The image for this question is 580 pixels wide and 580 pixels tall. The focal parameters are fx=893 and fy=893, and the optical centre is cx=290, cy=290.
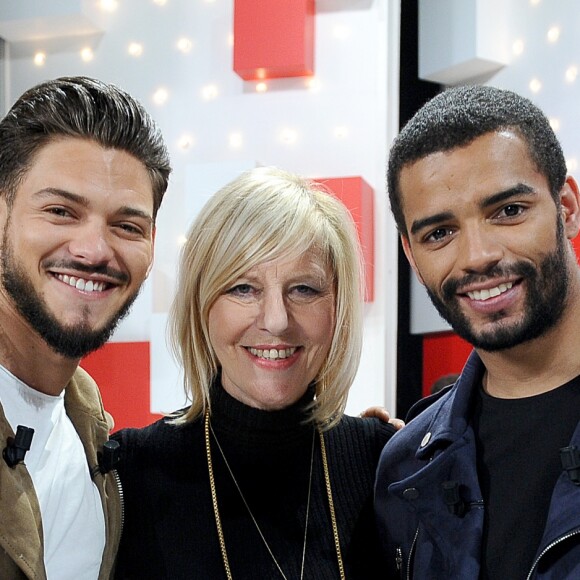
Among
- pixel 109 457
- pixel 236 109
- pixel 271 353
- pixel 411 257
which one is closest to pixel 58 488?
pixel 109 457

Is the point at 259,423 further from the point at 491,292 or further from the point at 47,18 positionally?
the point at 47,18

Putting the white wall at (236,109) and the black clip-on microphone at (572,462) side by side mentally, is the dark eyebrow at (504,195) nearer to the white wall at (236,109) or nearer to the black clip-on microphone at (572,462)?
the black clip-on microphone at (572,462)

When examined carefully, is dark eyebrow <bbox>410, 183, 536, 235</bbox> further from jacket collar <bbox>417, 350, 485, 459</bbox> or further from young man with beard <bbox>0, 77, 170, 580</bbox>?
young man with beard <bbox>0, 77, 170, 580</bbox>

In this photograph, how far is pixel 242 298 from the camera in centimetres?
211

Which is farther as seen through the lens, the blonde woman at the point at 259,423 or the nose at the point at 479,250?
the blonde woman at the point at 259,423

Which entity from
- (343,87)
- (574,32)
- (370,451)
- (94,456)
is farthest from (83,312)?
(574,32)

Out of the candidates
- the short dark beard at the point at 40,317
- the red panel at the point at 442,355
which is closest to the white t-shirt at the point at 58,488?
the short dark beard at the point at 40,317

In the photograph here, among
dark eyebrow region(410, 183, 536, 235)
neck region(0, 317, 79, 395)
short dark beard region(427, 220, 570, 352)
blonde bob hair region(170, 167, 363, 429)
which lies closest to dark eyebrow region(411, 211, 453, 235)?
dark eyebrow region(410, 183, 536, 235)

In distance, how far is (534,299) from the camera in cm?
170

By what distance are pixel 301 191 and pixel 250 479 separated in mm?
710

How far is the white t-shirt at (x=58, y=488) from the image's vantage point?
1827 mm

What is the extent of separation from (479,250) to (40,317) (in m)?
0.93

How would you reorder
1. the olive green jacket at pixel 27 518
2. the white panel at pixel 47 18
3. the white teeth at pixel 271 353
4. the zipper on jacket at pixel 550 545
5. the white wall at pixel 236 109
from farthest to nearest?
the white panel at pixel 47 18 → the white wall at pixel 236 109 → the white teeth at pixel 271 353 → the olive green jacket at pixel 27 518 → the zipper on jacket at pixel 550 545

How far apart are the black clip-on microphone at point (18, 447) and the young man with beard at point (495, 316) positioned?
0.75m
